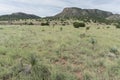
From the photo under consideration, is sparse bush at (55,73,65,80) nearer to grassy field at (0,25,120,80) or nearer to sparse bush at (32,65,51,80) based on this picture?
grassy field at (0,25,120,80)

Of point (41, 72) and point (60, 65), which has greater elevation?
point (41, 72)

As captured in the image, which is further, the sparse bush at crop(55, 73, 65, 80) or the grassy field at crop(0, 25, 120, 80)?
the grassy field at crop(0, 25, 120, 80)

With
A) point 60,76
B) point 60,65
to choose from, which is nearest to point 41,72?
point 60,76

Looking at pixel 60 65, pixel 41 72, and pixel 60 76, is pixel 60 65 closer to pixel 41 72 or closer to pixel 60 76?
pixel 41 72

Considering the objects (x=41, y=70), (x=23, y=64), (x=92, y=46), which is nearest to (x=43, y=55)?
(x=23, y=64)

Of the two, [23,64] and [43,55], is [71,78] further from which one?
[43,55]

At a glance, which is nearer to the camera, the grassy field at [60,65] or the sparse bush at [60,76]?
the sparse bush at [60,76]

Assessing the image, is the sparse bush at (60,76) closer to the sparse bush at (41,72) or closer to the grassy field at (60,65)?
the grassy field at (60,65)

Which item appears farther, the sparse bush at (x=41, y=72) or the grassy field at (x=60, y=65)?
the grassy field at (x=60, y=65)

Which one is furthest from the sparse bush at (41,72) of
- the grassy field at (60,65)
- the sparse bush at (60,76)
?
the sparse bush at (60,76)

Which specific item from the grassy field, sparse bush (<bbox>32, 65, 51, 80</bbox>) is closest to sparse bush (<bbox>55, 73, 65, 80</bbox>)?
the grassy field

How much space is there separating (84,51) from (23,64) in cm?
455

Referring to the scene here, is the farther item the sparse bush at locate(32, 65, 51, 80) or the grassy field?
the grassy field

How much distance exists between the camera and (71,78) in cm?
876
